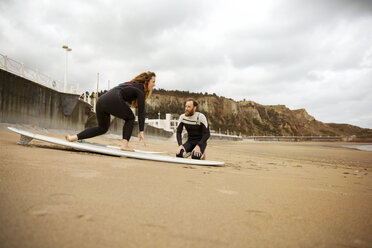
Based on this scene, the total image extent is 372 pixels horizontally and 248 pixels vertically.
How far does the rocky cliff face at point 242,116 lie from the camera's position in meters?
108

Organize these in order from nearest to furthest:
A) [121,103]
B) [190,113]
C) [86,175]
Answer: [86,175], [121,103], [190,113]

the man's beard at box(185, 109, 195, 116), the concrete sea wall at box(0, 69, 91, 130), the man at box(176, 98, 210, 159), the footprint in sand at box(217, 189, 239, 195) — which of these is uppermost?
the concrete sea wall at box(0, 69, 91, 130)

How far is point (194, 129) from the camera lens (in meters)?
4.45

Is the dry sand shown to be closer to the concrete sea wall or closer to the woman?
the woman

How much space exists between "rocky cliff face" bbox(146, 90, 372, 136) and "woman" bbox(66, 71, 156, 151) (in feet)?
308

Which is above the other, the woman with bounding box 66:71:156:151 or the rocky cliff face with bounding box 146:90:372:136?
the rocky cliff face with bounding box 146:90:372:136

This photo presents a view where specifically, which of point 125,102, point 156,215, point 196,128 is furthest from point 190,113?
point 156,215

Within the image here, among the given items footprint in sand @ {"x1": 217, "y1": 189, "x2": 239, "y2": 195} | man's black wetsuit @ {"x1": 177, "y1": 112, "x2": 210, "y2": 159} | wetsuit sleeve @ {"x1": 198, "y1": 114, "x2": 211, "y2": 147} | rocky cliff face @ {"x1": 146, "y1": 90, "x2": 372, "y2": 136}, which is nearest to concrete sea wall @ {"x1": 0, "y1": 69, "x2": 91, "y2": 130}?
man's black wetsuit @ {"x1": 177, "y1": 112, "x2": 210, "y2": 159}

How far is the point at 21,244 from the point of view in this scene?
0.66m

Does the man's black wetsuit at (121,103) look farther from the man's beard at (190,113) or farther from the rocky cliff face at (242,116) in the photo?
the rocky cliff face at (242,116)

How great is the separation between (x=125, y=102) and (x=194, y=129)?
1.70 m

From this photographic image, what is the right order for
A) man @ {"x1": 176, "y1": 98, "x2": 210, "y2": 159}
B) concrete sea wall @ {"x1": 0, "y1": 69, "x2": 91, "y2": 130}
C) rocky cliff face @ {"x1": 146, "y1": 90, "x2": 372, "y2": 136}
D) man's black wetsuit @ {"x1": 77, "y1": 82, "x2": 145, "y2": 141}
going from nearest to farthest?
1. man's black wetsuit @ {"x1": 77, "y1": 82, "x2": 145, "y2": 141}
2. man @ {"x1": 176, "y1": 98, "x2": 210, "y2": 159}
3. concrete sea wall @ {"x1": 0, "y1": 69, "x2": 91, "y2": 130}
4. rocky cliff face @ {"x1": 146, "y1": 90, "x2": 372, "y2": 136}

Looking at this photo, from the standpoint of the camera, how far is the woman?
11.1 ft

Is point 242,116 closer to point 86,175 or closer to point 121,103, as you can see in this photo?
point 121,103
